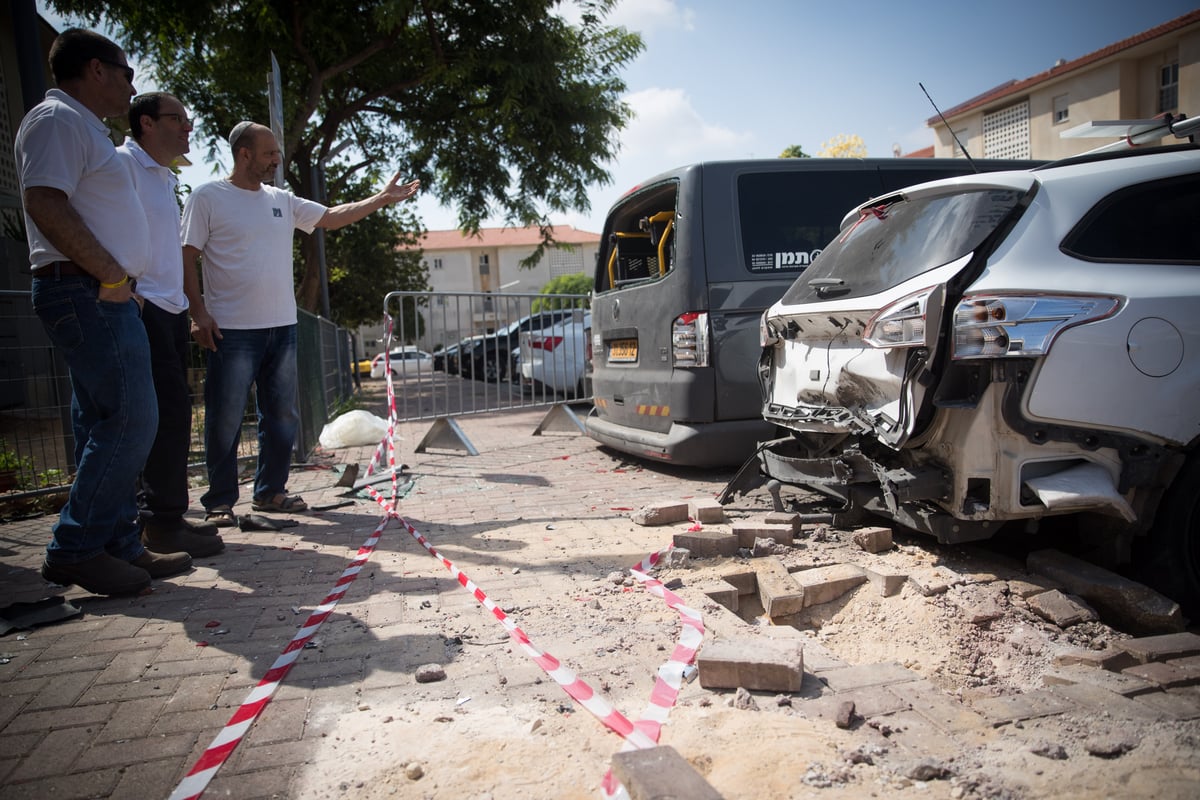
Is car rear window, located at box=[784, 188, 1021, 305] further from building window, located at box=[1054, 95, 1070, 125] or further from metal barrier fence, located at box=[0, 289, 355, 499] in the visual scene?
building window, located at box=[1054, 95, 1070, 125]

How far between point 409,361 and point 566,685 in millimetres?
6826

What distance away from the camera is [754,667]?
7.64ft

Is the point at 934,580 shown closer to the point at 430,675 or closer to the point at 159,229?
the point at 430,675

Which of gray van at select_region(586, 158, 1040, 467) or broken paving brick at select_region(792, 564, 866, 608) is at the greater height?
gray van at select_region(586, 158, 1040, 467)

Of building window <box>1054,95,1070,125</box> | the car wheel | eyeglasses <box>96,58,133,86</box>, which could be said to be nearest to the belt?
eyeglasses <box>96,58,133,86</box>

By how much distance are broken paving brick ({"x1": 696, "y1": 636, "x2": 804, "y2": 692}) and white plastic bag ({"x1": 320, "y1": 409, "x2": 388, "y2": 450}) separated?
22.6ft

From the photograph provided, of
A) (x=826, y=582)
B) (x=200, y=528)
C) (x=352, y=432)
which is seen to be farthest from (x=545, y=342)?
(x=826, y=582)

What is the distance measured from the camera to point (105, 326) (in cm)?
316

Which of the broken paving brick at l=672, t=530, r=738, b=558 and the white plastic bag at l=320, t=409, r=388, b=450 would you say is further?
A: the white plastic bag at l=320, t=409, r=388, b=450

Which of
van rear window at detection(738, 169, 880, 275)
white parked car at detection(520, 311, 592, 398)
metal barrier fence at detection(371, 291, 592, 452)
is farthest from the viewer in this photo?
white parked car at detection(520, 311, 592, 398)

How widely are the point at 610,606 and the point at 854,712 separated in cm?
120

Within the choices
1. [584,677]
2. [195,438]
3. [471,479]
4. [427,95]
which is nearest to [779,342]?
[584,677]

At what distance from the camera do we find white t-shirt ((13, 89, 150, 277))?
2.98m

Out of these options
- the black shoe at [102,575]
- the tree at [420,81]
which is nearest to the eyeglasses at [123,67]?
the black shoe at [102,575]
